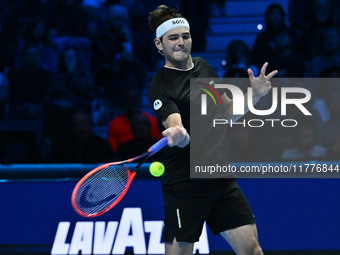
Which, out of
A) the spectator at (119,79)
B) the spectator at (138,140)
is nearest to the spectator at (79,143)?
the spectator at (138,140)

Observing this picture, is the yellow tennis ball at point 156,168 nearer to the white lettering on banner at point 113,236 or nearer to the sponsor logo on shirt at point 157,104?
the white lettering on banner at point 113,236

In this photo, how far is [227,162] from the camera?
14.2ft

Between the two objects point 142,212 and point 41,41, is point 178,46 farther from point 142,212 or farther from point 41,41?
point 41,41

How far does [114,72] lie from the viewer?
787 cm

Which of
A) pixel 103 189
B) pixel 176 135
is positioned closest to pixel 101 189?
pixel 103 189

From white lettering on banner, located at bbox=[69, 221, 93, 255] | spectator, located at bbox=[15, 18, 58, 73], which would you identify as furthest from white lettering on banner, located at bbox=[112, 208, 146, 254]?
spectator, located at bbox=[15, 18, 58, 73]

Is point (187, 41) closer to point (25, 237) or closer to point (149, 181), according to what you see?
point (149, 181)

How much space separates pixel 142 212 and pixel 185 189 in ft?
4.97

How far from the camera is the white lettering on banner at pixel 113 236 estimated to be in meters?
5.59

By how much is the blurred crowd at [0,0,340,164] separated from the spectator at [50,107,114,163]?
0.04 ft

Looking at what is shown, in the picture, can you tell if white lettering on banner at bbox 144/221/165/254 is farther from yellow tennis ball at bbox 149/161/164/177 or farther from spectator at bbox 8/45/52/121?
spectator at bbox 8/45/52/121

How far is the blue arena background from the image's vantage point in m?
5.59

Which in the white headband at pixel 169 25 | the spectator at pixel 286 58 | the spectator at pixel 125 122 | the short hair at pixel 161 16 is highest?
the short hair at pixel 161 16

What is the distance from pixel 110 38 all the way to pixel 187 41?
4.21 meters
